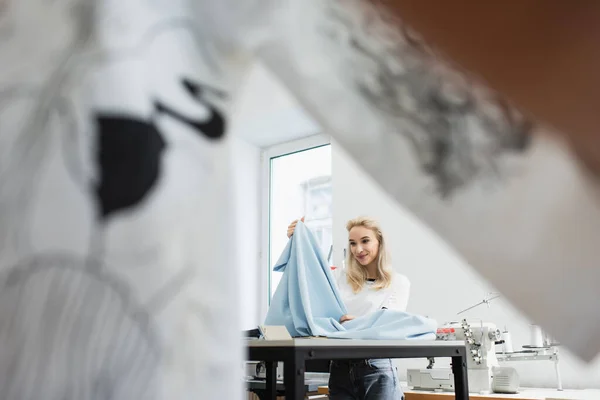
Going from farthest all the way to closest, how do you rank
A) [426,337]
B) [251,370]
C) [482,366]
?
1. [251,370]
2. [482,366]
3. [426,337]

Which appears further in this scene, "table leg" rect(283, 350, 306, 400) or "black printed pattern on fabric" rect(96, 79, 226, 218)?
"table leg" rect(283, 350, 306, 400)

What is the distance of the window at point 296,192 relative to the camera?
9.18 feet

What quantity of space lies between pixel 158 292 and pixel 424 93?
0.53 ft

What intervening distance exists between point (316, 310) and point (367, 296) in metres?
0.36

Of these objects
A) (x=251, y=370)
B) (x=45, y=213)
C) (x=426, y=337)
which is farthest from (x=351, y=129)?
(x=251, y=370)

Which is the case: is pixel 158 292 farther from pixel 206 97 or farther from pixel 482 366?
pixel 482 366

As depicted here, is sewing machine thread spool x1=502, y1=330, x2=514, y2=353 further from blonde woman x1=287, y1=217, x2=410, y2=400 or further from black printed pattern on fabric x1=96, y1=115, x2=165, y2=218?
black printed pattern on fabric x1=96, y1=115, x2=165, y2=218

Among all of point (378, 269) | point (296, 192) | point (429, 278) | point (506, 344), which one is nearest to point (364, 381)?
point (378, 269)

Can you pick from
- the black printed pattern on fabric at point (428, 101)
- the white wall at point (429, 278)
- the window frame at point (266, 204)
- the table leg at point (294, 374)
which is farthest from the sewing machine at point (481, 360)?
the black printed pattern on fabric at point (428, 101)

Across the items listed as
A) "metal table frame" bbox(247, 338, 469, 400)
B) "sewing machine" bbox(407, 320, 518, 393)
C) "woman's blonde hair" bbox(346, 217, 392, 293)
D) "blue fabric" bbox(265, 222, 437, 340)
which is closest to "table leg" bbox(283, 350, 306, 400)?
"metal table frame" bbox(247, 338, 469, 400)

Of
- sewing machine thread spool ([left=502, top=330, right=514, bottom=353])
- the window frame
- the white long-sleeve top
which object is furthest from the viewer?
the window frame

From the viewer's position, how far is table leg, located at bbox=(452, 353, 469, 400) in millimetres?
1277

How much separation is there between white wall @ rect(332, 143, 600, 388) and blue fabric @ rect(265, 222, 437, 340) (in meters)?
0.50

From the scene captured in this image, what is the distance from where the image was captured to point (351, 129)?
260 mm
